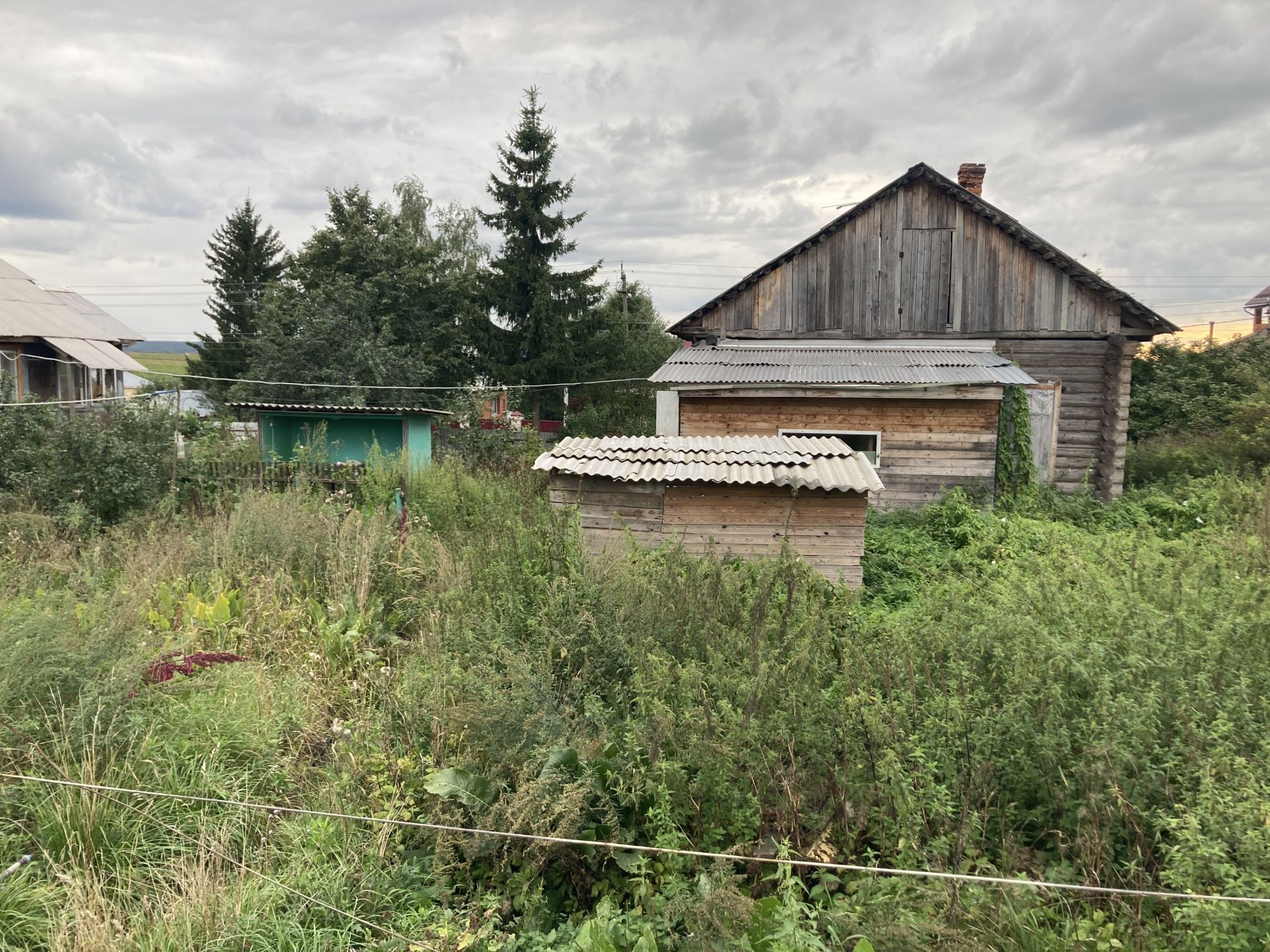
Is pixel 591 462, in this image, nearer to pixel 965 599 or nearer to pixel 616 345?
pixel 965 599

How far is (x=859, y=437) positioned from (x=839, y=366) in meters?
1.33

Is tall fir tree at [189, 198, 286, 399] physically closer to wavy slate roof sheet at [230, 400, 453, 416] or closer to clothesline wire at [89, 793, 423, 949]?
wavy slate roof sheet at [230, 400, 453, 416]

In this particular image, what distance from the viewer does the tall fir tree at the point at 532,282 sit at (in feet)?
85.8

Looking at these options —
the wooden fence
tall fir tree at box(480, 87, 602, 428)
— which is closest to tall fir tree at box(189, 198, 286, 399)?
tall fir tree at box(480, 87, 602, 428)

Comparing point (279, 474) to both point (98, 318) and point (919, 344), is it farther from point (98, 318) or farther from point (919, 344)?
point (98, 318)

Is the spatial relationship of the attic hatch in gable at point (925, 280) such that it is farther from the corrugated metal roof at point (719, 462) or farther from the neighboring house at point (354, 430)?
the neighboring house at point (354, 430)

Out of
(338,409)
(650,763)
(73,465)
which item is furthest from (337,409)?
(650,763)

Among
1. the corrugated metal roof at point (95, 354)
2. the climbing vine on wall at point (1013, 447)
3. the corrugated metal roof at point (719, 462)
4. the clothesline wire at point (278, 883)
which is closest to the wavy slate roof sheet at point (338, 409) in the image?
the corrugated metal roof at point (719, 462)

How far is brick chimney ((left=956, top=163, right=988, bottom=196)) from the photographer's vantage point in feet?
53.5

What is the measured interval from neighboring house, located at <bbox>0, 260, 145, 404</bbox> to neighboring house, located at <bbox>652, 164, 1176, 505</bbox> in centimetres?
1678

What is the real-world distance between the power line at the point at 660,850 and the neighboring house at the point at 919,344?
9606mm

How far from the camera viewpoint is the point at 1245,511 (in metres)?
9.95

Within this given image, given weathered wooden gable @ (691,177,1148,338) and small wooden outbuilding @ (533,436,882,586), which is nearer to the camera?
small wooden outbuilding @ (533,436,882,586)

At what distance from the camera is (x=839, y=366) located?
1294 cm
